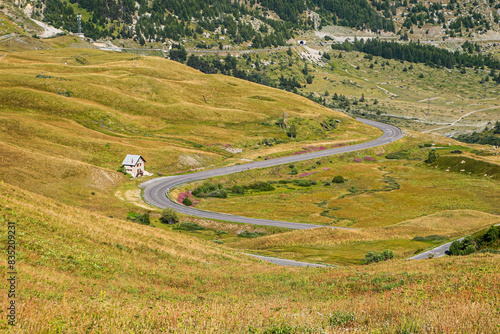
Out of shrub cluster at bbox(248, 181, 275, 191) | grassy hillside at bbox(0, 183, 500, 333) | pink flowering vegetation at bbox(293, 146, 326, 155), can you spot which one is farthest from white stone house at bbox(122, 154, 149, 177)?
grassy hillside at bbox(0, 183, 500, 333)

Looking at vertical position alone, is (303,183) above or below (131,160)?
below

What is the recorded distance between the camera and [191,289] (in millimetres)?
29359

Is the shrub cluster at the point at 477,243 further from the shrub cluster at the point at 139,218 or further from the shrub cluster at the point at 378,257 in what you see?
the shrub cluster at the point at 139,218

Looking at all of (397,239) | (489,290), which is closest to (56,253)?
(489,290)

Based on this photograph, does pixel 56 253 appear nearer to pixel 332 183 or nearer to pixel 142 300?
pixel 142 300

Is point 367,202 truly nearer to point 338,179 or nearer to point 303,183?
point 338,179

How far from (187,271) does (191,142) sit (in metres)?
130

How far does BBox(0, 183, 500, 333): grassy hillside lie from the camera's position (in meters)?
16.2

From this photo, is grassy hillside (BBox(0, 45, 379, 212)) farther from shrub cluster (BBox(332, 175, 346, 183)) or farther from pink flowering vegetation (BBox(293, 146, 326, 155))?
shrub cluster (BBox(332, 175, 346, 183))


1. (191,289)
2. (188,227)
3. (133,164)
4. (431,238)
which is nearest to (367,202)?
(431,238)

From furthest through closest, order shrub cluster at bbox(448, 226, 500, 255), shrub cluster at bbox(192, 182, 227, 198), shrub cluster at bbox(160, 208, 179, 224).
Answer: shrub cluster at bbox(192, 182, 227, 198)
shrub cluster at bbox(160, 208, 179, 224)
shrub cluster at bbox(448, 226, 500, 255)

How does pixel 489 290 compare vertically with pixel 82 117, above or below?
above

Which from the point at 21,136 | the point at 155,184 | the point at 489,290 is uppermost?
the point at 489,290

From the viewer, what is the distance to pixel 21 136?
4788 inches
